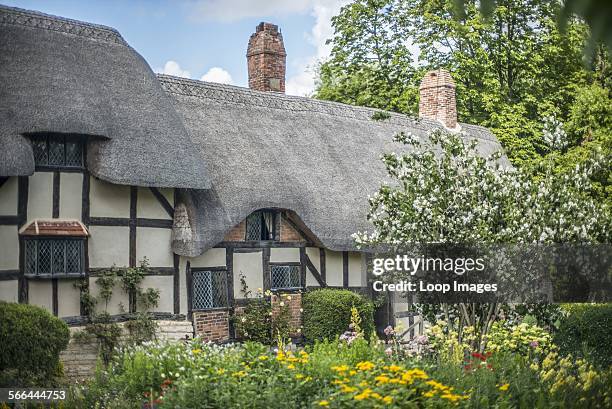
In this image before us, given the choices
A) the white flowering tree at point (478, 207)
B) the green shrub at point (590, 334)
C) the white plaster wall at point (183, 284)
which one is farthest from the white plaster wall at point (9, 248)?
the green shrub at point (590, 334)

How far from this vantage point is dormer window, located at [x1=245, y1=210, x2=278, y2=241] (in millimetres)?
16219

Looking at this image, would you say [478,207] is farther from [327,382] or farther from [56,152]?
[56,152]

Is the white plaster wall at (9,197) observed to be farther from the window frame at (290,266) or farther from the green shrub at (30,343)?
the window frame at (290,266)

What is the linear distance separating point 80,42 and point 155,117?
1.99 metres

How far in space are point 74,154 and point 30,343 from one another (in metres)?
3.58

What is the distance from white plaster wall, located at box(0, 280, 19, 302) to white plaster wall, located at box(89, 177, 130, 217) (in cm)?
178

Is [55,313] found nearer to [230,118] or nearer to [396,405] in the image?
[230,118]

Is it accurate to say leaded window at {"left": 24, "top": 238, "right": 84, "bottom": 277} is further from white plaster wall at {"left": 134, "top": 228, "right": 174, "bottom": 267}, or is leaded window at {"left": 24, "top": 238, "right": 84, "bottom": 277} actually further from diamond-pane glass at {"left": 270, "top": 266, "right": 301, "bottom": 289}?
diamond-pane glass at {"left": 270, "top": 266, "right": 301, "bottom": 289}

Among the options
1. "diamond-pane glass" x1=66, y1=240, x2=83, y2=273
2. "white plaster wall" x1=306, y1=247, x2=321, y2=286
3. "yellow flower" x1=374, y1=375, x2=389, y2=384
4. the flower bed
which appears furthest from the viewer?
"white plaster wall" x1=306, y1=247, x2=321, y2=286

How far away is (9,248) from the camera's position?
12.6m

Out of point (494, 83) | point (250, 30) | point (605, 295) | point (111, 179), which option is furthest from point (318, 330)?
point (494, 83)

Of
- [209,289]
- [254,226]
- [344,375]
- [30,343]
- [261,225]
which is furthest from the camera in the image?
[261,225]

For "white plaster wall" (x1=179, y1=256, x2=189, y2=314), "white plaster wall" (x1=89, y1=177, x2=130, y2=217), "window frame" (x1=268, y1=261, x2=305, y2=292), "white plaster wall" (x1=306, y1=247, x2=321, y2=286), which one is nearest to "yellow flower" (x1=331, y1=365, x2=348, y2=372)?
"white plaster wall" (x1=89, y1=177, x2=130, y2=217)

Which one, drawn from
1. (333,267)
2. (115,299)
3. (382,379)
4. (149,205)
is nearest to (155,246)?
(149,205)
